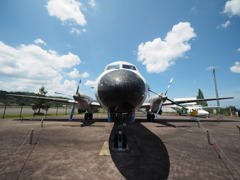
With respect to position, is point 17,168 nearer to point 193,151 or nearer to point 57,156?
point 57,156


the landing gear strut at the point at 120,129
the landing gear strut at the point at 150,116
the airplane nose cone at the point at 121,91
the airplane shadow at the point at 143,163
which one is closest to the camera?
the airplane shadow at the point at 143,163

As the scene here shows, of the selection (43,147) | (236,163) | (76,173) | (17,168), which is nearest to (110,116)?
(76,173)

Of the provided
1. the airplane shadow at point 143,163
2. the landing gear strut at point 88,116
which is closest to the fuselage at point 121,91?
the airplane shadow at point 143,163

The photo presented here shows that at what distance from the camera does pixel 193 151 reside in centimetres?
527

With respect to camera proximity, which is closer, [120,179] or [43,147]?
[120,179]

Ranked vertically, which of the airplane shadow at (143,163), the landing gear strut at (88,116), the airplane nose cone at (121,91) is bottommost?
the airplane shadow at (143,163)

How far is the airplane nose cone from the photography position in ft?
11.9

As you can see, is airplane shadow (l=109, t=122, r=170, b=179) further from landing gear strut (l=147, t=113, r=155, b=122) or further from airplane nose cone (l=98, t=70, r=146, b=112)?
landing gear strut (l=147, t=113, r=155, b=122)

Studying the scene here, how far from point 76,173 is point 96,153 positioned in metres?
1.57

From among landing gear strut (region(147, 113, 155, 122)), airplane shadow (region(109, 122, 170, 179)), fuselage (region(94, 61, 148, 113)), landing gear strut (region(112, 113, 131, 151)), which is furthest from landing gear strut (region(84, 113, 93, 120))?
fuselage (region(94, 61, 148, 113))

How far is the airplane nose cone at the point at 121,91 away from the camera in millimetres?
3623

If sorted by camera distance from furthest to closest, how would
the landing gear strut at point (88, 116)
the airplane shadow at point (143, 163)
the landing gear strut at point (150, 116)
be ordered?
the landing gear strut at point (88, 116) → the landing gear strut at point (150, 116) → the airplane shadow at point (143, 163)

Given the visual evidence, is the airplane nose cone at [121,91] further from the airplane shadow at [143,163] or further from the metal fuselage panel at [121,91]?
the airplane shadow at [143,163]

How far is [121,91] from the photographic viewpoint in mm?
3592
